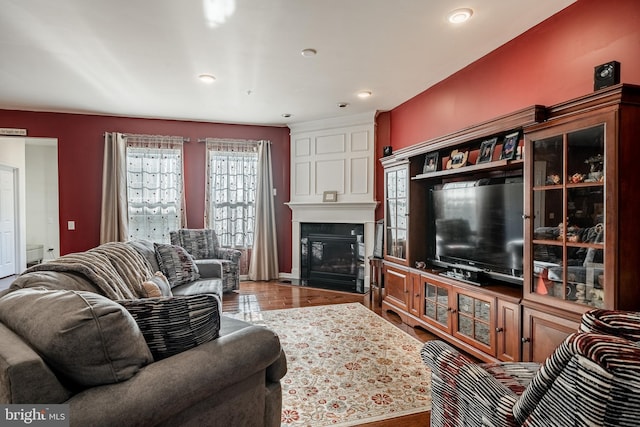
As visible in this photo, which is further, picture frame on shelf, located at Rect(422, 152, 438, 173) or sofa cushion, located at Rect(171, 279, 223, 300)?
picture frame on shelf, located at Rect(422, 152, 438, 173)

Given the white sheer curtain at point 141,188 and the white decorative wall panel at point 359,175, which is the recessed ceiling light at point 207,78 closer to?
the white sheer curtain at point 141,188

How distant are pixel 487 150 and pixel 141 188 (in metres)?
4.86

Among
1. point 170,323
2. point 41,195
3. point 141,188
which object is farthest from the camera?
point 41,195

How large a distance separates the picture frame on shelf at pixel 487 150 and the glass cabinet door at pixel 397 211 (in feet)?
2.87

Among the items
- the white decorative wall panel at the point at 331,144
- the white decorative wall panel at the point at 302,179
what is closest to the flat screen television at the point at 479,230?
the white decorative wall panel at the point at 331,144

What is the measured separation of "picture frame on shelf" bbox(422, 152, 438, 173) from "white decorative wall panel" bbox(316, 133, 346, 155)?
1852 millimetres

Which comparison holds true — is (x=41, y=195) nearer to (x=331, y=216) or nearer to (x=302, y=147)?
(x=302, y=147)

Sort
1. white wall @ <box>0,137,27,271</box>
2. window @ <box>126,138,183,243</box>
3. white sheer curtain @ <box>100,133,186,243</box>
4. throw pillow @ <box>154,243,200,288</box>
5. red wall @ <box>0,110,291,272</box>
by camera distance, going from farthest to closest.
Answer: white wall @ <box>0,137,27,271</box>, window @ <box>126,138,183,243</box>, white sheer curtain @ <box>100,133,186,243</box>, red wall @ <box>0,110,291,272</box>, throw pillow @ <box>154,243,200,288</box>

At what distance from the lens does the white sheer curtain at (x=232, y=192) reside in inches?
212

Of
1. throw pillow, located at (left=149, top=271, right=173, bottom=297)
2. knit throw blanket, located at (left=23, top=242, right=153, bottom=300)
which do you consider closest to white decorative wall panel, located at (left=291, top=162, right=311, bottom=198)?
throw pillow, located at (left=149, top=271, right=173, bottom=297)

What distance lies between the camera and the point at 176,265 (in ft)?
10.6

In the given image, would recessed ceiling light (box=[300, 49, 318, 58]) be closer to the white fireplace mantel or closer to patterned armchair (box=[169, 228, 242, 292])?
the white fireplace mantel

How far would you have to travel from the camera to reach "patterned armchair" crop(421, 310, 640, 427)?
2.19 feet

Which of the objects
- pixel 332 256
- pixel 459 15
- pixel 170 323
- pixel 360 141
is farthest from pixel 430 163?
pixel 170 323
